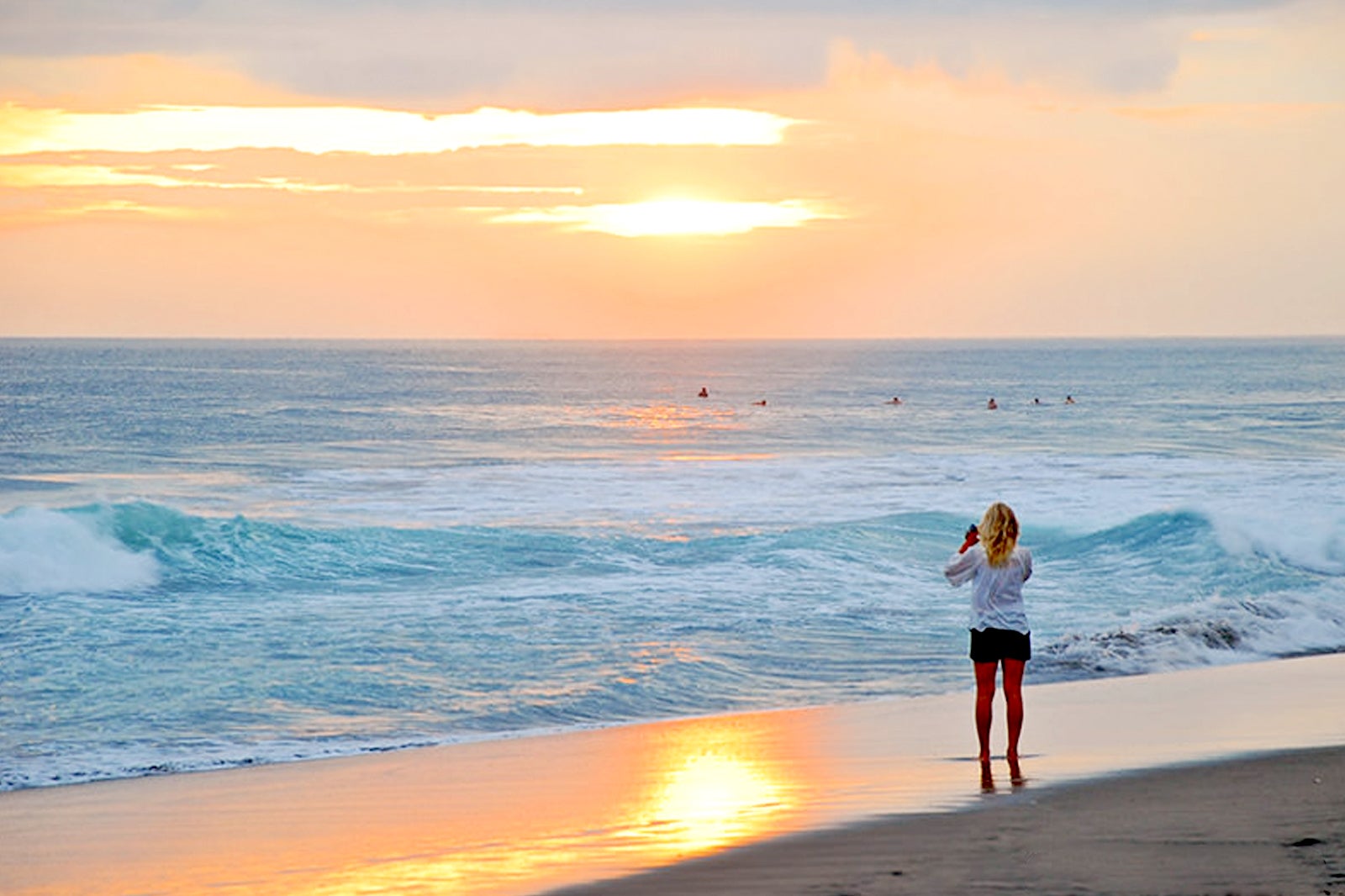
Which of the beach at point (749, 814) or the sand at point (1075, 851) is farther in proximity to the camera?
the beach at point (749, 814)

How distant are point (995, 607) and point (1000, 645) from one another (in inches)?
9.5

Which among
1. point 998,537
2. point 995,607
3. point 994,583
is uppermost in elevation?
point 998,537

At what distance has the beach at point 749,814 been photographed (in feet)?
22.3

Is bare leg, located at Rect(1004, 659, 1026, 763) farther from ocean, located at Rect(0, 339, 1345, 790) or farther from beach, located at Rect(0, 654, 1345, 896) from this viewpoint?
ocean, located at Rect(0, 339, 1345, 790)

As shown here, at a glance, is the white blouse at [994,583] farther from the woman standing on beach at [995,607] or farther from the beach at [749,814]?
the beach at [749,814]

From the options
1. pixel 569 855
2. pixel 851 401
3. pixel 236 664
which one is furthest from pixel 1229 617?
pixel 851 401

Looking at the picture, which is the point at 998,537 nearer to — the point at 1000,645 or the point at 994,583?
the point at 994,583

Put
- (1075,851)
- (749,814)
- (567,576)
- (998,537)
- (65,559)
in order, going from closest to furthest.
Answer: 1. (1075,851)
2. (749,814)
3. (998,537)
4. (567,576)
5. (65,559)

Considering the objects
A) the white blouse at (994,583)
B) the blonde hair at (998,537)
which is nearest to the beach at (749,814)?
the white blouse at (994,583)

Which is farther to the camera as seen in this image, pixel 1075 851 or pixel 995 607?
pixel 995 607

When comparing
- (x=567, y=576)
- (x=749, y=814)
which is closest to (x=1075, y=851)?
(x=749, y=814)

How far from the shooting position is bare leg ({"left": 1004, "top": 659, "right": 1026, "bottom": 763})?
926 cm

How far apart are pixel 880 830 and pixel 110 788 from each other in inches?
188

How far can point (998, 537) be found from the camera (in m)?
8.93
